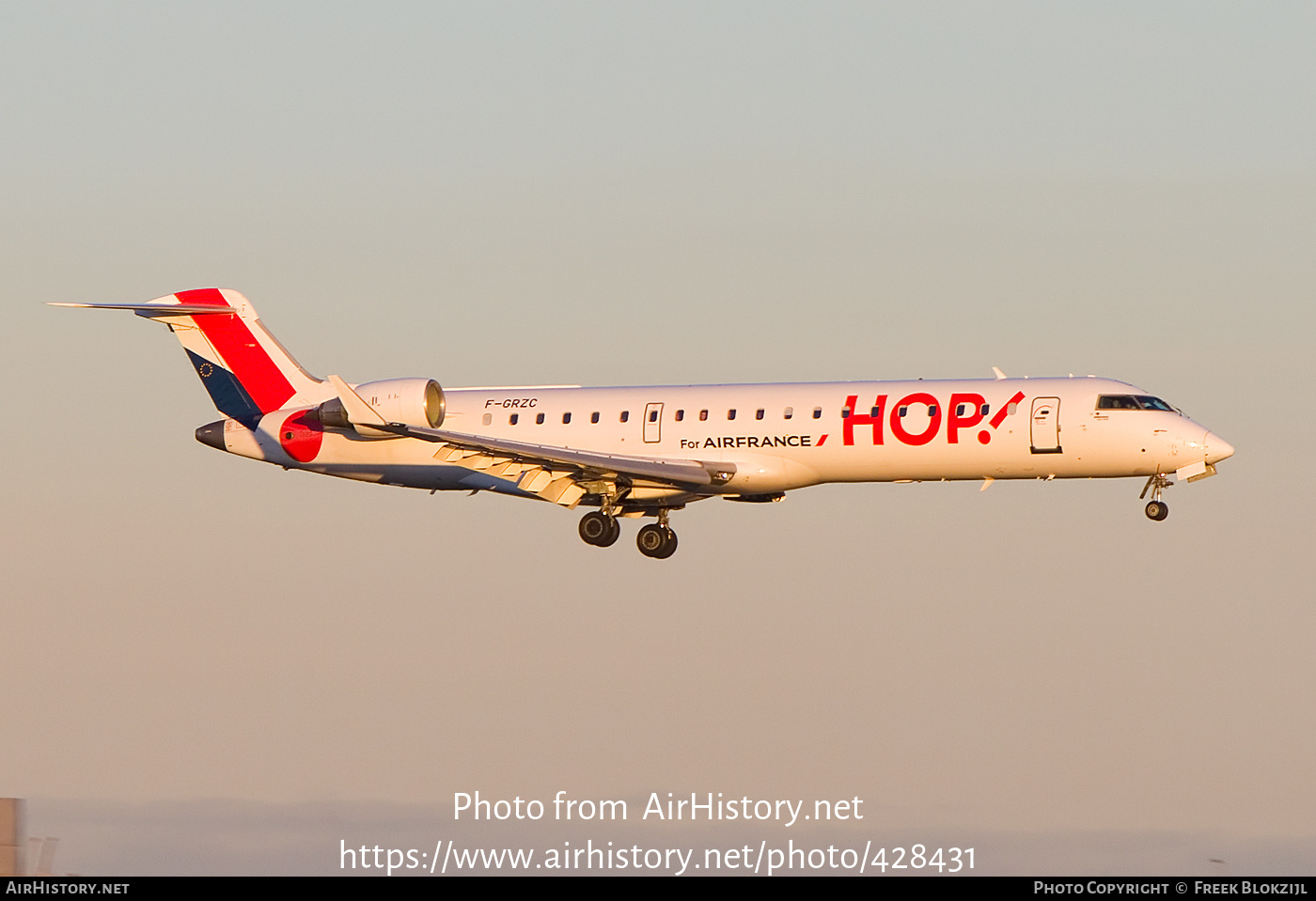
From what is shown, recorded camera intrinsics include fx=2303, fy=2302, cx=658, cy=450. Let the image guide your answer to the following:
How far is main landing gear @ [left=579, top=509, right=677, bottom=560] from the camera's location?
167ft

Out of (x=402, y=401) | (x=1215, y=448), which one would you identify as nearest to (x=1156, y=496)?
(x=1215, y=448)

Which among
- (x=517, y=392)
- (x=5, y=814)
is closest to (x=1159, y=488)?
(x=517, y=392)

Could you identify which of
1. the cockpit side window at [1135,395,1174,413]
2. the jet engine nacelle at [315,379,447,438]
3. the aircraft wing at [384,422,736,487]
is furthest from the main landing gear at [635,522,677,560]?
the cockpit side window at [1135,395,1174,413]

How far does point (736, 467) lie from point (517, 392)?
628cm

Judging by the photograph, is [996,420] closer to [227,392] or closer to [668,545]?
Result: [668,545]

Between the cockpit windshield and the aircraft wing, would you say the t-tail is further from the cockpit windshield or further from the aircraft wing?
the cockpit windshield

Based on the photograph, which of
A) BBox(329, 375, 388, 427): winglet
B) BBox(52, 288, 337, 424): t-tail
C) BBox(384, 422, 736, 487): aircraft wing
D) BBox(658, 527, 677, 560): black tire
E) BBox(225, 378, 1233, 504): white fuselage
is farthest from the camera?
BBox(52, 288, 337, 424): t-tail

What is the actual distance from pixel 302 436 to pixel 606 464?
878 cm

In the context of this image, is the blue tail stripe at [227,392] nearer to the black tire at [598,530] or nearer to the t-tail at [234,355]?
the t-tail at [234,355]

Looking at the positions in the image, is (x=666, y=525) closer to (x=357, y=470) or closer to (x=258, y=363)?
(x=357, y=470)

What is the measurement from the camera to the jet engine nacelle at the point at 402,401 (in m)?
50.0

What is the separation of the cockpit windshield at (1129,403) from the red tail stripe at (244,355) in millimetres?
19077

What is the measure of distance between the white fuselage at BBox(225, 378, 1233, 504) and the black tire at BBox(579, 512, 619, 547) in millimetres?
851

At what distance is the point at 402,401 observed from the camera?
50219mm
